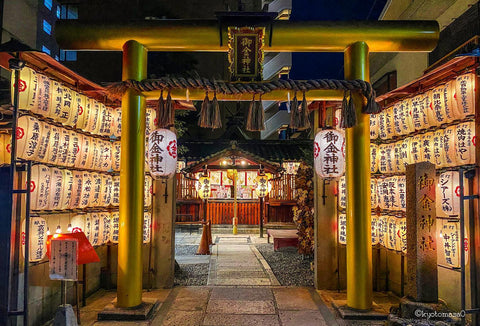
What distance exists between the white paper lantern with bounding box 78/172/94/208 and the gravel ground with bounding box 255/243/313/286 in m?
5.56

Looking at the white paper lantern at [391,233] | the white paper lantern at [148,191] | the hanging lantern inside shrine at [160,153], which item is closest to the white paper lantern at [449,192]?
the white paper lantern at [391,233]

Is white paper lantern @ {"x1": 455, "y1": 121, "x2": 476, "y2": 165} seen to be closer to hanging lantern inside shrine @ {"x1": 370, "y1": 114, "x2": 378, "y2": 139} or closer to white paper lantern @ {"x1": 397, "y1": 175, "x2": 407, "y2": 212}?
white paper lantern @ {"x1": 397, "y1": 175, "x2": 407, "y2": 212}

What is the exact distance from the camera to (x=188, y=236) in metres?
18.3

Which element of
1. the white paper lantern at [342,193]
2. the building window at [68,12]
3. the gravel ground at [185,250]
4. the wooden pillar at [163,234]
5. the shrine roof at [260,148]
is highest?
the building window at [68,12]

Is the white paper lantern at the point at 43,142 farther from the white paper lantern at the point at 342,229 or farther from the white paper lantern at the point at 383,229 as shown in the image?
the white paper lantern at the point at 383,229

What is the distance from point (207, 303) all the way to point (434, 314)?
14.7 feet

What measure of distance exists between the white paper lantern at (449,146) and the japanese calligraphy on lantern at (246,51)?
12.2ft

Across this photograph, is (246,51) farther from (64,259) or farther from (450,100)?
(64,259)

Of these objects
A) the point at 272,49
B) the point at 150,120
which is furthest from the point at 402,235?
the point at 150,120

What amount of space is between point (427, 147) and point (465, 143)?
864 millimetres

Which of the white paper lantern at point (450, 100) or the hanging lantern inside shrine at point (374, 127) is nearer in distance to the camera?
the white paper lantern at point (450, 100)

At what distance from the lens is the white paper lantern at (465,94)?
211 inches

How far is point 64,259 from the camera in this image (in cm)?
483

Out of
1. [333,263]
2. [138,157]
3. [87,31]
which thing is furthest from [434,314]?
[87,31]
